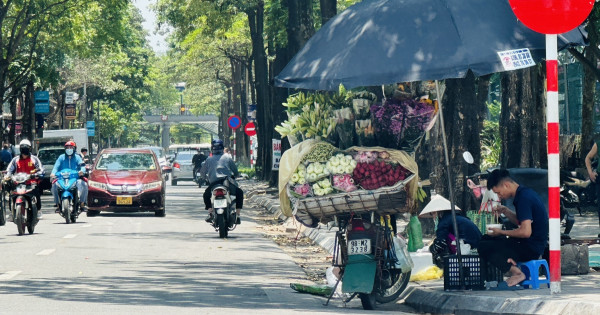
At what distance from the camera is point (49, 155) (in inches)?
1597

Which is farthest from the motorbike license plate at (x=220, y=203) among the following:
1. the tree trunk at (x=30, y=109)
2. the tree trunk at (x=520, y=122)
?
the tree trunk at (x=30, y=109)

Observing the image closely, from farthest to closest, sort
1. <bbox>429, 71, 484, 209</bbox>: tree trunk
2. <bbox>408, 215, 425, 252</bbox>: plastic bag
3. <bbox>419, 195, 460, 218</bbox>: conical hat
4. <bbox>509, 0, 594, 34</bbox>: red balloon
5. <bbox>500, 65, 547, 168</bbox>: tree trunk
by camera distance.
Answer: <bbox>500, 65, 547, 168</bbox>: tree trunk
<bbox>429, 71, 484, 209</bbox>: tree trunk
<bbox>408, 215, 425, 252</bbox>: plastic bag
<bbox>419, 195, 460, 218</bbox>: conical hat
<bbox>509, 0, 594, 34</bbox>: red balloon

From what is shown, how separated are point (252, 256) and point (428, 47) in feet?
21.4

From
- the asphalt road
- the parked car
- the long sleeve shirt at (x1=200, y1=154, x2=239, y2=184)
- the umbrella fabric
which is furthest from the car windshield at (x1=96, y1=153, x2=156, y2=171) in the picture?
the parked car

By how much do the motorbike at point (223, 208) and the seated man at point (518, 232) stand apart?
892 cm

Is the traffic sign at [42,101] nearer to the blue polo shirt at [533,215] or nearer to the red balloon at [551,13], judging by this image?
the blue polo shirt at [533,215]

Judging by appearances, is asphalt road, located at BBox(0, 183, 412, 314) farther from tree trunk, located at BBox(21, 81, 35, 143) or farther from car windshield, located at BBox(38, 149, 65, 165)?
tree trunk, located at BBox(21, 81, 35, 143)

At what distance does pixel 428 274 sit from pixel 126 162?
15410 millimetres

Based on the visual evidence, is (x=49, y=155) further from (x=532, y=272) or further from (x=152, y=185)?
(x=532, y=272)

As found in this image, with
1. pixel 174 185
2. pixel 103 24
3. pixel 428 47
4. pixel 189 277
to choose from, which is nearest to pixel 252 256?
→ pixel 189 277

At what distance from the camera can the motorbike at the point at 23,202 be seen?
1972cm

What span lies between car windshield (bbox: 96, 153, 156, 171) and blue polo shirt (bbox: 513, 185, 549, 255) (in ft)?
54.9

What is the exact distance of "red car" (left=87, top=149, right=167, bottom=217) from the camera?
82.5ft

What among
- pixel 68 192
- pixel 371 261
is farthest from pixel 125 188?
pixel 371 261
